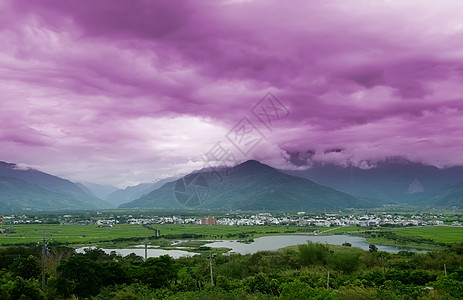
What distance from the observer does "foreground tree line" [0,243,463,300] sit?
13594mm

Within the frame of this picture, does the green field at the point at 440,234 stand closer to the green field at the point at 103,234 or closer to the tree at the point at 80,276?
the green field at the point at 103,234

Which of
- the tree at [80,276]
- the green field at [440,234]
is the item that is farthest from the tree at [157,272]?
the green field at [440,234]

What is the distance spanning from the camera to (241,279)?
23.1 meters

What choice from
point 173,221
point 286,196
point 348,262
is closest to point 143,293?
point 348,262

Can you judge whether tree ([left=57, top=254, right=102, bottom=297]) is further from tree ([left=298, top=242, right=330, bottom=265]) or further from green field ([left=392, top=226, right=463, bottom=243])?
green field ([left=392, top=226, right=463, bottom=243])

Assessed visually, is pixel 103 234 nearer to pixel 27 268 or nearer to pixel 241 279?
pixel 27 268

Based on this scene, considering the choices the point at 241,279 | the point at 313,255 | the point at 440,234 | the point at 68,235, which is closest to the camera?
the point at 241,279

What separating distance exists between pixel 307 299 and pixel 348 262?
15.8 metres

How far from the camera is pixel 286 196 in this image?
183m

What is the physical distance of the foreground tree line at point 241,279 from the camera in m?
13.6

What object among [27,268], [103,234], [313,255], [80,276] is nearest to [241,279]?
[313,255]

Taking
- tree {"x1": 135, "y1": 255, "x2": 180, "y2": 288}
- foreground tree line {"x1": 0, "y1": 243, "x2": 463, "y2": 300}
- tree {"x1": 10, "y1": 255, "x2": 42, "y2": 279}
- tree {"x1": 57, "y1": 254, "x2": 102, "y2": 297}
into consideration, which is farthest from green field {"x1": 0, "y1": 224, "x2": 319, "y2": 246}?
tree {"x1": 57, "y1": 254, "x2": 102, "y2": 297}

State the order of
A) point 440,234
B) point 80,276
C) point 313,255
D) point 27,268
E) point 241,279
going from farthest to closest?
1. point 440,234
2. point 313,255
3. point 241,279
4. point 27,268
5. point 80,276

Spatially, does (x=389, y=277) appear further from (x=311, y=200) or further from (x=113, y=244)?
(x=311, y=200)
